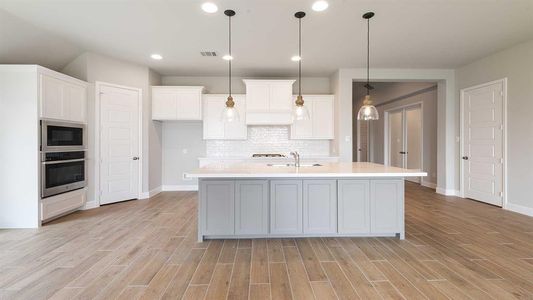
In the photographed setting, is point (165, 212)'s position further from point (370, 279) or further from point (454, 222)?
point (454, 222)

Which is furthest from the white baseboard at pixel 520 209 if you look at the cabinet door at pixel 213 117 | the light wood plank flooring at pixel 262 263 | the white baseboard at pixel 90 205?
the white baseboard at pixel 90 205

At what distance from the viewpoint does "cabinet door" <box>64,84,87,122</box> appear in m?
3.99

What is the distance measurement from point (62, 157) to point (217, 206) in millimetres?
2834

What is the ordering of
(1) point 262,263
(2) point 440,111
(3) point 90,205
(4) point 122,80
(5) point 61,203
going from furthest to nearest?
(2) point 440,111 < (4) point 122,80 < (3) point 90,205 < (5) point 61,203 < (1) point 262,263

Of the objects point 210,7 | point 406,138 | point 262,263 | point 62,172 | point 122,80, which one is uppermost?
point 210,7

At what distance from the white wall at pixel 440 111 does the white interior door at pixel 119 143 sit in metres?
4.36

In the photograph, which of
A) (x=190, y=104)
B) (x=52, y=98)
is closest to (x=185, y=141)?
(x=190, y=104)

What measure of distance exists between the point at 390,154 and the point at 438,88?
258cm

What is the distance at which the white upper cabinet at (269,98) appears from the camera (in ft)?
18.1

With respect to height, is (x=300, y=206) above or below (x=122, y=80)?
below

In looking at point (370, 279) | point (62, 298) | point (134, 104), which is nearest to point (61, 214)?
point (134, 104)

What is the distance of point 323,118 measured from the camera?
19.0 ft

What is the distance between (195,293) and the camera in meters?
1.96

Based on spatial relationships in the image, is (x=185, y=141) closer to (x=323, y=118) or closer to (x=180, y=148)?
(x=180, y=148)
